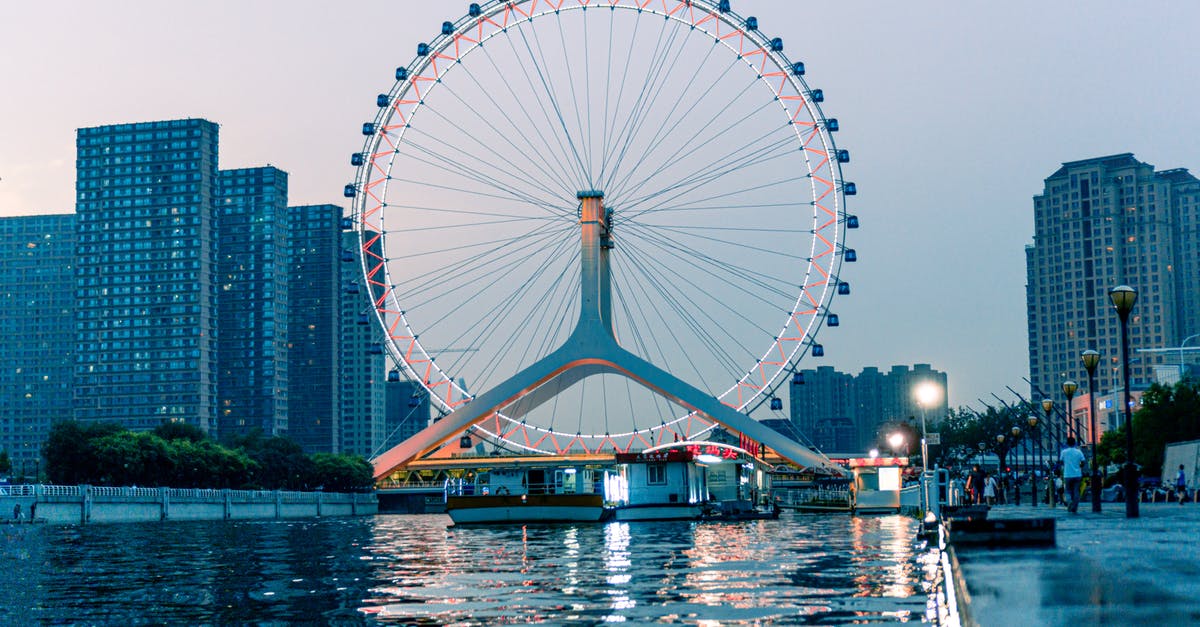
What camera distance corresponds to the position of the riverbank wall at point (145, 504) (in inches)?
3314

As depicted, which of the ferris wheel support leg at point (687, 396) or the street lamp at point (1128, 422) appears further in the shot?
the ferris wheel support leg at point (687, 396)

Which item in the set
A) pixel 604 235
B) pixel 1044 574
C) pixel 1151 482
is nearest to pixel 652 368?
pixel 604 235

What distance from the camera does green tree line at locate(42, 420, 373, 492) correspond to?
10750cm

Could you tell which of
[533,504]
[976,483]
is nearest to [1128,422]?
[976,483]

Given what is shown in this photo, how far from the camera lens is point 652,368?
9975 centimetres

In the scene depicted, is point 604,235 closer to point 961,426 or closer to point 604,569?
point 604,569

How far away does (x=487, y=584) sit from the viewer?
25.1m

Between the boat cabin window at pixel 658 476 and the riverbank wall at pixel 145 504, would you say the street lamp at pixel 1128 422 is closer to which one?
the boat cabin window at pixel 658 476

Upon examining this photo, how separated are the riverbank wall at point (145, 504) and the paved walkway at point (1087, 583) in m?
76.7

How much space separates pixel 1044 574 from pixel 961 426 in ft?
539

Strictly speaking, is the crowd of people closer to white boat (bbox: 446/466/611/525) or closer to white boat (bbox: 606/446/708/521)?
white boat (bbox: 606/446/708/521)

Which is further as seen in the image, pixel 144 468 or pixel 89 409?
pixel 89 409

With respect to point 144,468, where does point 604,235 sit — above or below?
above

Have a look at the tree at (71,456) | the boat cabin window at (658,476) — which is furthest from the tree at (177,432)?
the boat cabin window at (658,476)
